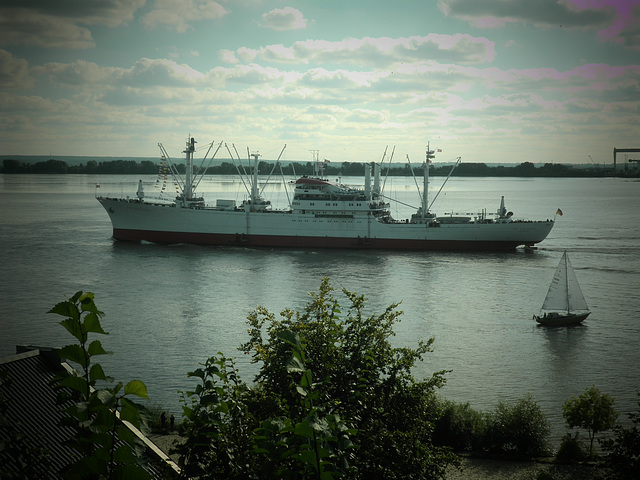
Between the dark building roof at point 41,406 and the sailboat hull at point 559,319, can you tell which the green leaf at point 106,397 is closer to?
the dark building roof at point 41,406

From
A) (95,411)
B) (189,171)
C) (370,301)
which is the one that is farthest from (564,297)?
(189,171)

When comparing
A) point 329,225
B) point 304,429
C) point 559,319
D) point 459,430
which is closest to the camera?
point 304,429

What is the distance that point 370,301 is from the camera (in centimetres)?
2884

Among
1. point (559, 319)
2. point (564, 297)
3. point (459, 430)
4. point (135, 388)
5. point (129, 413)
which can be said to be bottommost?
point (459, 430)

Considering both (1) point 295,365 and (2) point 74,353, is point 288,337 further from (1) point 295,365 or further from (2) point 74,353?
(2) point 74,353

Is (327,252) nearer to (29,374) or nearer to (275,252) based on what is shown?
(275,252)

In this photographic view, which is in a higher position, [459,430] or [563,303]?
[563,303]

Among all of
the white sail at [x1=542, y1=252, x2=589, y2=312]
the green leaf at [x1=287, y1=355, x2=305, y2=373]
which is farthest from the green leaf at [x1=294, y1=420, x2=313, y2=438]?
the white sail at [x1=542, y1=252, x2=589, y2=312]

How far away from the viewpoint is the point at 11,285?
3212cm

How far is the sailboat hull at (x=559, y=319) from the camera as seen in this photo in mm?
25156

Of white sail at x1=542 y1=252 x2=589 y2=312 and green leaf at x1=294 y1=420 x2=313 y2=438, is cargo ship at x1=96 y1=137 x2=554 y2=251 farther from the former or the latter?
green leaf at x1=294 y1=420 x2=313 y2=438

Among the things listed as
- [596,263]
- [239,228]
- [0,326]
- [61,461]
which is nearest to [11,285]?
[0,326]

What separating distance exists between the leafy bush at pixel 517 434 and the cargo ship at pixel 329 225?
32974mm

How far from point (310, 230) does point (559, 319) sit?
25512 mm
